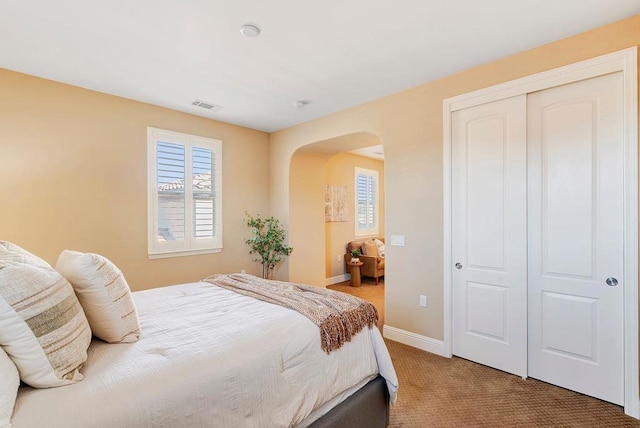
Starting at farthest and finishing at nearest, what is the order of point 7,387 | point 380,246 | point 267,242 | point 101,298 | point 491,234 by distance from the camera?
point 380,246, point 267,242, point 491,234, point 101,298, point 7,387

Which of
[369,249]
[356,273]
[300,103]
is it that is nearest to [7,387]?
[300,103]

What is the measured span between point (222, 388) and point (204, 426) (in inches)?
5.3

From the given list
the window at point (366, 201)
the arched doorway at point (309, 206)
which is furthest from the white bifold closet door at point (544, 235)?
the window at point (366, 201)

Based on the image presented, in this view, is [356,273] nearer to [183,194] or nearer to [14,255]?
[183,194]

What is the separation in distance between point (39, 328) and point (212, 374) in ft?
2.02

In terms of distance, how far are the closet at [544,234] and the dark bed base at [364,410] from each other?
137cm

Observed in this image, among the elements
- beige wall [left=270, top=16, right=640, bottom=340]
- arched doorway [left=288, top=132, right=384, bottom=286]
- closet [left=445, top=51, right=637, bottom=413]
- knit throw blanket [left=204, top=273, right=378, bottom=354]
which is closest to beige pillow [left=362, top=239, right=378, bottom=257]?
arched doorway [left=288, top=132, right=384, bottom=286]

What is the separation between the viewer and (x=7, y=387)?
888 millimetres

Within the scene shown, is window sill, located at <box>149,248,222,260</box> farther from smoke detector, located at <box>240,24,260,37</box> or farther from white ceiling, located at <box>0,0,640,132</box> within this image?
smoke detector, located at <box>240,24,260,37</box>

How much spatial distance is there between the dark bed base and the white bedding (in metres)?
0.04

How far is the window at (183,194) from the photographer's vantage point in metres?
3.67

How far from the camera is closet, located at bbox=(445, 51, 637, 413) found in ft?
7.11

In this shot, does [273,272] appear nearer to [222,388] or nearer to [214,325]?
[214,325]

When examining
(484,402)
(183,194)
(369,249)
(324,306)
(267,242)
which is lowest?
(484,402)
